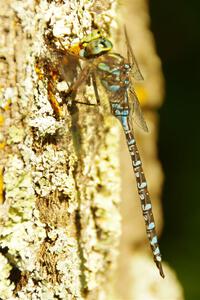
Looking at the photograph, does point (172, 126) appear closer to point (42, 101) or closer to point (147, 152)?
point (147, 152)

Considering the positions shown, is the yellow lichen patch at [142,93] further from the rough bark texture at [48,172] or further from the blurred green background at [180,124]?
the rough bark texture at [48,172]

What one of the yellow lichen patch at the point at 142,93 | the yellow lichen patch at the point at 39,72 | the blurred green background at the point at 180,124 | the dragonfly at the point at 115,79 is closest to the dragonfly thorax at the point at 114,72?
the dragonfly at the point at 115,79

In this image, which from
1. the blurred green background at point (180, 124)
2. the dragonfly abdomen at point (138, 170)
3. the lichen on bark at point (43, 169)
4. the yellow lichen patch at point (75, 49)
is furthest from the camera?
the blurred green background at point (180, 124)

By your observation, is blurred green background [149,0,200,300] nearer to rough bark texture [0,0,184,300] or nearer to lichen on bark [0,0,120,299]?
rough bark texture [0,0,184,300]

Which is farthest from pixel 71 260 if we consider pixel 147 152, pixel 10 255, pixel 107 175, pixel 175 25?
pixel 175 25

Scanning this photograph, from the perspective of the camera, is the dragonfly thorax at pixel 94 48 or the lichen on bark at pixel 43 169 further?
the dragonfly thorax at pixel 94 48

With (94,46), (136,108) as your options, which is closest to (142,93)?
(136,108)
